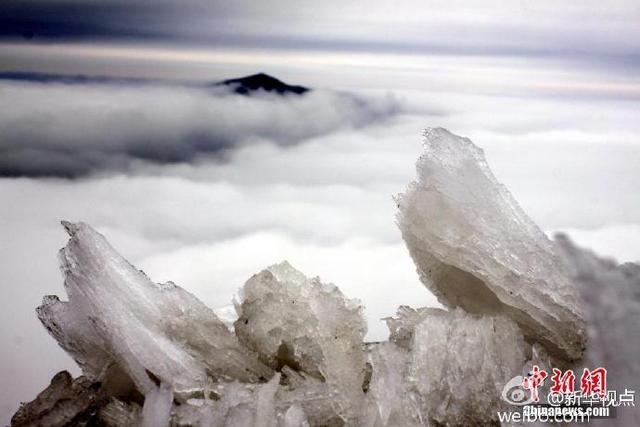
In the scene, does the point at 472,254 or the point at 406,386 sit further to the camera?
the point at 472,254

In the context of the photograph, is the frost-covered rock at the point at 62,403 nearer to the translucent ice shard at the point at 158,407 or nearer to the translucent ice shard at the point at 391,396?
the translucent ice shard at the point at 158,407

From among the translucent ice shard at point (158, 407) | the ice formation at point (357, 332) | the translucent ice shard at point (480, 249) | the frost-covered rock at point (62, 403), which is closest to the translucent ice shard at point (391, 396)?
the ice formation at point (357, 332)

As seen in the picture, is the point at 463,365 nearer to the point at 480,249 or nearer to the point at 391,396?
the point at 391,396

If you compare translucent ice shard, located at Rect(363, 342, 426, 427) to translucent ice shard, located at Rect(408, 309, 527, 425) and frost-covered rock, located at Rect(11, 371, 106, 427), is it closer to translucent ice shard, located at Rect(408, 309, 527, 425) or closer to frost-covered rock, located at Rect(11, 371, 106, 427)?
translucent ice shard, located at Rect(408, 309, 527, 425)

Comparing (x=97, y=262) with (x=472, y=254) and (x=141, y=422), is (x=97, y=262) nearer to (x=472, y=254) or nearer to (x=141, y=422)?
(x=141, y=422)

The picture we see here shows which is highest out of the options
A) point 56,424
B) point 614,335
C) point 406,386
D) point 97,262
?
point 97,262

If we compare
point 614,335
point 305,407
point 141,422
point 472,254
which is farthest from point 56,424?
point 614,335

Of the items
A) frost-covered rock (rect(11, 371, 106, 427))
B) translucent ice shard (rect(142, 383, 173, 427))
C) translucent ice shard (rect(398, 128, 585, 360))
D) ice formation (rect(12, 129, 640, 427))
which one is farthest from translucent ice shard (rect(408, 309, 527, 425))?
frost-covered rock (rect(11, 371, 106, 427))
